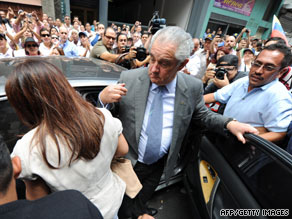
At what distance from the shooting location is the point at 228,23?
14.7 meters

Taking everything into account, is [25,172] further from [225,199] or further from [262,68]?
[262,68]

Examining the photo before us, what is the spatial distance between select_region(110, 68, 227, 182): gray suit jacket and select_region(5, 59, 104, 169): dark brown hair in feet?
1.77

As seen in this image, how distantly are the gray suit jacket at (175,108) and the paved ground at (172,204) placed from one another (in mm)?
843

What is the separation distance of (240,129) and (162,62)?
2.54ft

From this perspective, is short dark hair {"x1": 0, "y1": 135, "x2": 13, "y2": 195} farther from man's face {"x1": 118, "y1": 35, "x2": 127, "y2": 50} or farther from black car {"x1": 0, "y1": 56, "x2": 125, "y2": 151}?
man's face {"x1": 118, "y1": 35, "x2": 127, "y2": 50}

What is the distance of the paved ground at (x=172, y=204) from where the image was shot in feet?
6.42

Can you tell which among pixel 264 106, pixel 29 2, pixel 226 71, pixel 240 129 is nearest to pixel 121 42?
pixel 226 71

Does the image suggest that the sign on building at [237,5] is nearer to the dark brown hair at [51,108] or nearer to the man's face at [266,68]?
the man's face at [266,68]

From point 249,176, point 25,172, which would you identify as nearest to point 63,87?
point 25,172

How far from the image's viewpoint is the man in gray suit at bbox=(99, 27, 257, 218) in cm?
117

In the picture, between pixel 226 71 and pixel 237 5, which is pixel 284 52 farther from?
pixel 237 5

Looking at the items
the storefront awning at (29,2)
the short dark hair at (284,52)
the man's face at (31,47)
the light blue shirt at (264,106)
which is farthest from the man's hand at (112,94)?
the storefront awning at (29,2)

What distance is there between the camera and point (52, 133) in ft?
2.36

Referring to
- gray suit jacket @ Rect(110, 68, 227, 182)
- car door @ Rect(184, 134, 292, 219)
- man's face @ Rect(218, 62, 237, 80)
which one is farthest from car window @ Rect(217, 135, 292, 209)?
man's face @ Rect(218, 62, 237, 80)
